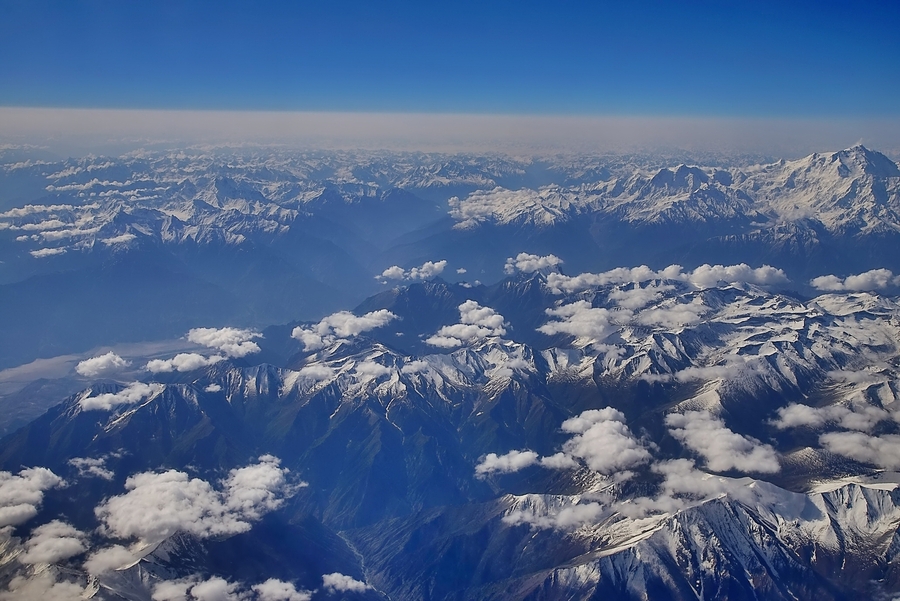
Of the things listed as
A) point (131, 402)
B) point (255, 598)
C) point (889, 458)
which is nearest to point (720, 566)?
point (889, 458)

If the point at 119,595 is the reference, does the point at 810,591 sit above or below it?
below

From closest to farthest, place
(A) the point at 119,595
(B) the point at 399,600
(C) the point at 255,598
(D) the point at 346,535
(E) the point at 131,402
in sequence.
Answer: (A) the point at 119,595 → (C) the point at 255,598 → (B) the point at 399,600 → (D) the point at 346,535 → (E) the point at 131,402

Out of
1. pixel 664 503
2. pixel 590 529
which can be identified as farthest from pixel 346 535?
A: pixel 664 503

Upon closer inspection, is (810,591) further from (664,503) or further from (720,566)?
(664,503)

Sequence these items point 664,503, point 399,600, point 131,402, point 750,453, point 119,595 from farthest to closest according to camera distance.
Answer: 1. point 131,402
2. point 750,453
3. point 399,600
4. point 664,503
5. point 119,595

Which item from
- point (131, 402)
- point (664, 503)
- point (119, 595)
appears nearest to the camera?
point (119, 595)

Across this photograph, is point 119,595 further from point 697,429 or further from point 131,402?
point 697,429

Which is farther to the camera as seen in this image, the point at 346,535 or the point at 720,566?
the point at 346,535

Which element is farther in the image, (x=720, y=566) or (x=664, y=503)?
(x=664, y=503)

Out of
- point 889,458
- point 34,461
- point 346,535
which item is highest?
point 889,458
